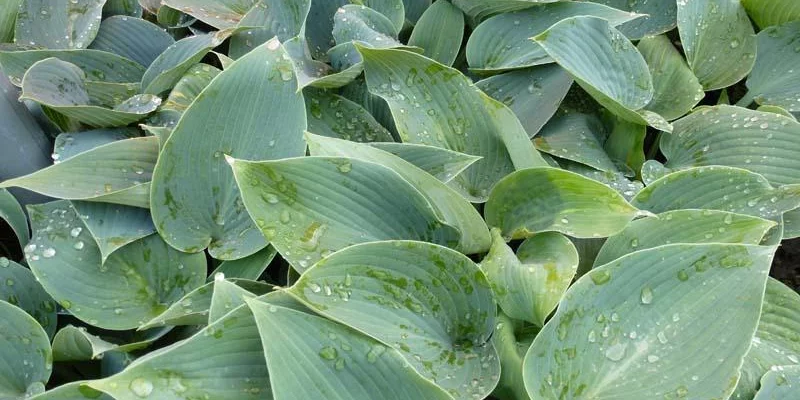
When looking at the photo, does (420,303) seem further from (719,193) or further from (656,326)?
(719,193)

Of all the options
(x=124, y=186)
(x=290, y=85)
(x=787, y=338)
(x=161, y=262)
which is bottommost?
(x=787, y=338)

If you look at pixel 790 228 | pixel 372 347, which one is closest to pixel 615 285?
pixel 372 347

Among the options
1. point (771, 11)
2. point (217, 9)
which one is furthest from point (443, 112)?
point (771, 11)

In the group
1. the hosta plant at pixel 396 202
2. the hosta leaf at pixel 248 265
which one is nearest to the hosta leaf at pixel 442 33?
the hosta plant at pixel 396 202

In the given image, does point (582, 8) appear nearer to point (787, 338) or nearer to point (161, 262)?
Result: point (787, 338)

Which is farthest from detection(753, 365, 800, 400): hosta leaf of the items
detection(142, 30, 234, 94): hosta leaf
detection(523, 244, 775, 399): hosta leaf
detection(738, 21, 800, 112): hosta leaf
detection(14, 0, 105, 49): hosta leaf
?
detection(14, 0, 105, 49): hosta leaf

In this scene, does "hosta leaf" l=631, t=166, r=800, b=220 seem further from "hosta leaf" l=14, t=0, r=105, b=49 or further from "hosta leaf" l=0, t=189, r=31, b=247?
"hosta leaf" l=14, t=0, r=105, b=49
